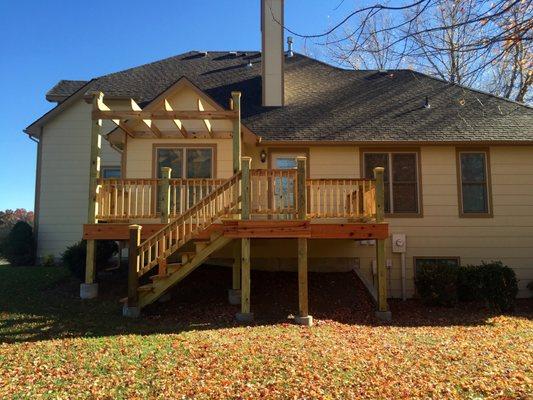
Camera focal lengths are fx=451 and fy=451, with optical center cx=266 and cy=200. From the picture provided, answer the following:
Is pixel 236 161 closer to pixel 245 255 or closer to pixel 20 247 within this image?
pixel 245 255

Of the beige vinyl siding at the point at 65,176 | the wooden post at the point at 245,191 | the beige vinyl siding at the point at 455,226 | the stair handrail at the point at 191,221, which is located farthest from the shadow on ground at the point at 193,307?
the beige vinyl siding at the point at 65,176

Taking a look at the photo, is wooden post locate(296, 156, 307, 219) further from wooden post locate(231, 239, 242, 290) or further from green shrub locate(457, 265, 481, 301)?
green shrub locate(457, 265, 481, 301)

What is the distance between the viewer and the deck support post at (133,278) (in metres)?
→ 8.17

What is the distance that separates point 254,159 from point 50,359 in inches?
283

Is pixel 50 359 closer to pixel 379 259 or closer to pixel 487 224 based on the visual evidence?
pixel 379 259

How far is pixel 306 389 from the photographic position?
4746 millimetres

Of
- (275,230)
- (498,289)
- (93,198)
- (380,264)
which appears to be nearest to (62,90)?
(93,198)

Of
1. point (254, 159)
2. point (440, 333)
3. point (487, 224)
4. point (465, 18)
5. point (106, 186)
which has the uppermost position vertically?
point (465, 18)

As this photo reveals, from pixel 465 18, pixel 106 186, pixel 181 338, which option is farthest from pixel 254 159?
pixel 465 18

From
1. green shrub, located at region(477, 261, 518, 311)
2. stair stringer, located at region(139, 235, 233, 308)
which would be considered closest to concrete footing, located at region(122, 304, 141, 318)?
stair stringer, located at region(139, 235, 233, 308)

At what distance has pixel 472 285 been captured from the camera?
10000 millimetres

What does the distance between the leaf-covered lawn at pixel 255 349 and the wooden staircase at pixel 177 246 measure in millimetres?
555

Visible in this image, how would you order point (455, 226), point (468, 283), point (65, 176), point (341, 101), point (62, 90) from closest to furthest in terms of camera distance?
point (468, 283)
point (455, 226)
point (341, 101)
point (65, 176)
point (62, 90)

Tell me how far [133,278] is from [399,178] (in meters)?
7.06
